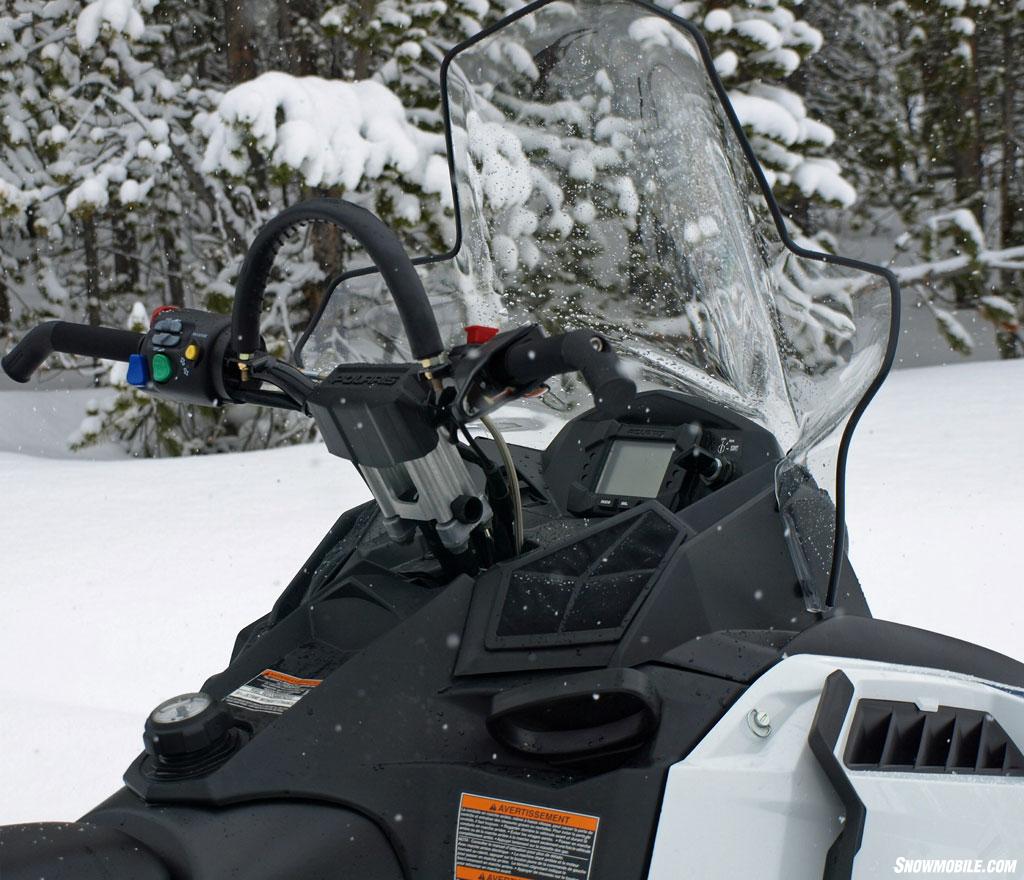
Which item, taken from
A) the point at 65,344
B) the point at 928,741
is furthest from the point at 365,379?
the point at 928,741

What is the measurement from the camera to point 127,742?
2783 mm

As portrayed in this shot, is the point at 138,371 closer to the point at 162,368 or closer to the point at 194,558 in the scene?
the point at 162,368

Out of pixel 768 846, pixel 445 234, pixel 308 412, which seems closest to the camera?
pixel 768 846

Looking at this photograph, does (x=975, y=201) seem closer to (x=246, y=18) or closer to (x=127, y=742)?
(x=246, y=18)

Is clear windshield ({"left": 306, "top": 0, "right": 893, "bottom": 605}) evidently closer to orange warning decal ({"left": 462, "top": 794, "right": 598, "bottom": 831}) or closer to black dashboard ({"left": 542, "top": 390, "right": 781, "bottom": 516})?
black dashboard ({"left": 542, "top": 390, "right": 781, "bottom": 516})

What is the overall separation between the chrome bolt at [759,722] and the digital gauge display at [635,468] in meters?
0.42

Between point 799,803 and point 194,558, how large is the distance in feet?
12.9

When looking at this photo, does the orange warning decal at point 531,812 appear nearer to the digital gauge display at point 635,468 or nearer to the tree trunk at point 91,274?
the digital gauge display at point 635,468

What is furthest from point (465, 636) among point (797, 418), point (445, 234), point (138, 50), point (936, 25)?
point (936, 25)

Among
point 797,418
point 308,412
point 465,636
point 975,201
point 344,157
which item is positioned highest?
point 308,412

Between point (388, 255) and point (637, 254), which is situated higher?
point (388, 255)

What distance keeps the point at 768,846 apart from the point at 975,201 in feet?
42.8

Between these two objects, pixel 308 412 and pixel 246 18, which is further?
pixel 246 18

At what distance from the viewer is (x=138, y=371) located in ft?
4.54
